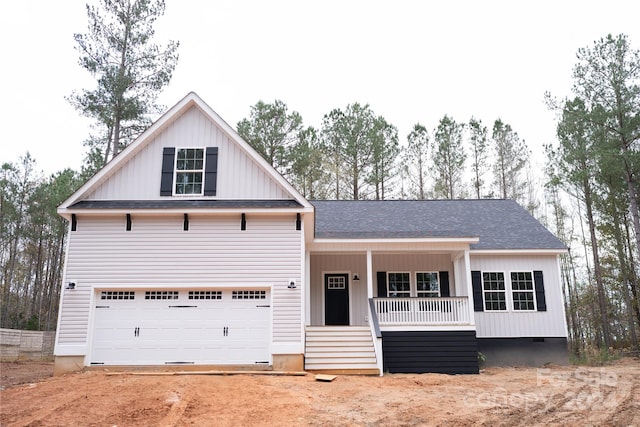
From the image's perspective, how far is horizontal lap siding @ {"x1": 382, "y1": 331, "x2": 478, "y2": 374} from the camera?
41.5 ft

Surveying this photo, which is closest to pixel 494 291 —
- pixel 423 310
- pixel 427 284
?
pixel 427 284

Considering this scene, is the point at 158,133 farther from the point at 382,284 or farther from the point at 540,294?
the point at 540,294

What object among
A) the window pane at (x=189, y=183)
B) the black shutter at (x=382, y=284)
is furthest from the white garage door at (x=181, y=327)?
the black shutter at (x=382, y=284)

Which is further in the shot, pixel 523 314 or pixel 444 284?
pixel 444 284

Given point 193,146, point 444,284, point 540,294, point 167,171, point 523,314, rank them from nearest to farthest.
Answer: point 167,171 → point 193,146 → point 523,314 → point 540,294 → point 444,284

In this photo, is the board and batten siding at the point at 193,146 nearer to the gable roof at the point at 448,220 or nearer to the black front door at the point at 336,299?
the gable roof at the point at 448,220

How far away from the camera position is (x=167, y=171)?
41.2 ft

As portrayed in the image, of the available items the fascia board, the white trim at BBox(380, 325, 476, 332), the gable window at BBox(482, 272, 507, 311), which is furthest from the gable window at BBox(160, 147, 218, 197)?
the gable window at BBox(482, 272, 507, 311)

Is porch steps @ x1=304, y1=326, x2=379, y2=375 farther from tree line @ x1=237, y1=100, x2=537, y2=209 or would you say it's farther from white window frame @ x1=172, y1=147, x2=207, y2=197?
tree line @ x1=237, y1=100, x2=537, y2=209

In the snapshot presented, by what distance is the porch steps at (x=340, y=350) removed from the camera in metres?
11.7

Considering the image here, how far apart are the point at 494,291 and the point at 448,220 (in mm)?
3380

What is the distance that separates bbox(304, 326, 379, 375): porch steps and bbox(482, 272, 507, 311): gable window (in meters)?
4.73

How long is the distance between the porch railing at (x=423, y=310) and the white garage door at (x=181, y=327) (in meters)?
3.37

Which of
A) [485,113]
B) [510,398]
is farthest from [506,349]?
[485,113]
